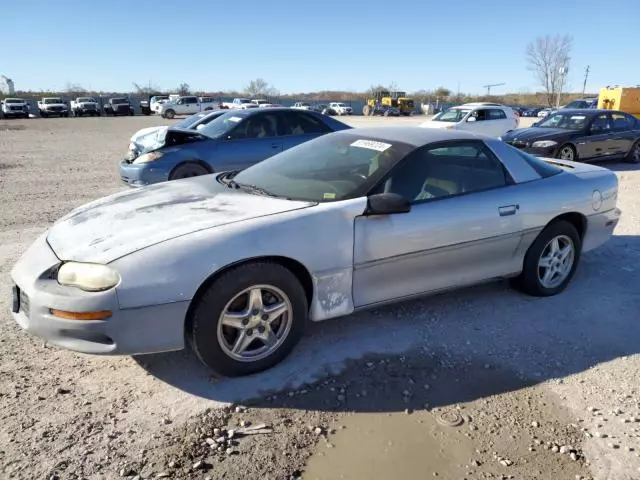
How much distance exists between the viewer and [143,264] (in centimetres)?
260

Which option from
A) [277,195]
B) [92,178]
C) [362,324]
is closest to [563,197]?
[362,324]

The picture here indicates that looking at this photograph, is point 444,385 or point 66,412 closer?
point 66,412

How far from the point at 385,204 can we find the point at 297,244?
0.64 metres

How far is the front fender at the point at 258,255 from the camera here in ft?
8.50

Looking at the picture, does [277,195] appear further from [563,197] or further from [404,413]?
[563,197]

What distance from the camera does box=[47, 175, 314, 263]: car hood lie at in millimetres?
2756

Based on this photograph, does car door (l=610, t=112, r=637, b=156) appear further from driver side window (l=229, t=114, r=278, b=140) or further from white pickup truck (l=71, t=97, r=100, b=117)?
white pickup truck (l=71, t=97, r=100, b=117)

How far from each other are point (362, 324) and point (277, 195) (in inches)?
44.3

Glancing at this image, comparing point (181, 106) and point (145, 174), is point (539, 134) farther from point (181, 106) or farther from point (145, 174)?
point (181, 106)

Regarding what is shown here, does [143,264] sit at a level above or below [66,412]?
above

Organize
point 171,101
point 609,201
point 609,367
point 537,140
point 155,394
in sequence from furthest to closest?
point 171,101 < point 537,140 < point 609,201 < point 609,367 < point 155,394

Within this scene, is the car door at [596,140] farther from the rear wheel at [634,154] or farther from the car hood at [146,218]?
the car hood at [146,218]

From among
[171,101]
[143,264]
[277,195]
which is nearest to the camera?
[143,264]

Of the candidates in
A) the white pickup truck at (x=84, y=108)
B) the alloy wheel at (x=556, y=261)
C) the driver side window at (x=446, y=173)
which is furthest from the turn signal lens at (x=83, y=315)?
the white pickup truck at (x=84, y=108)
